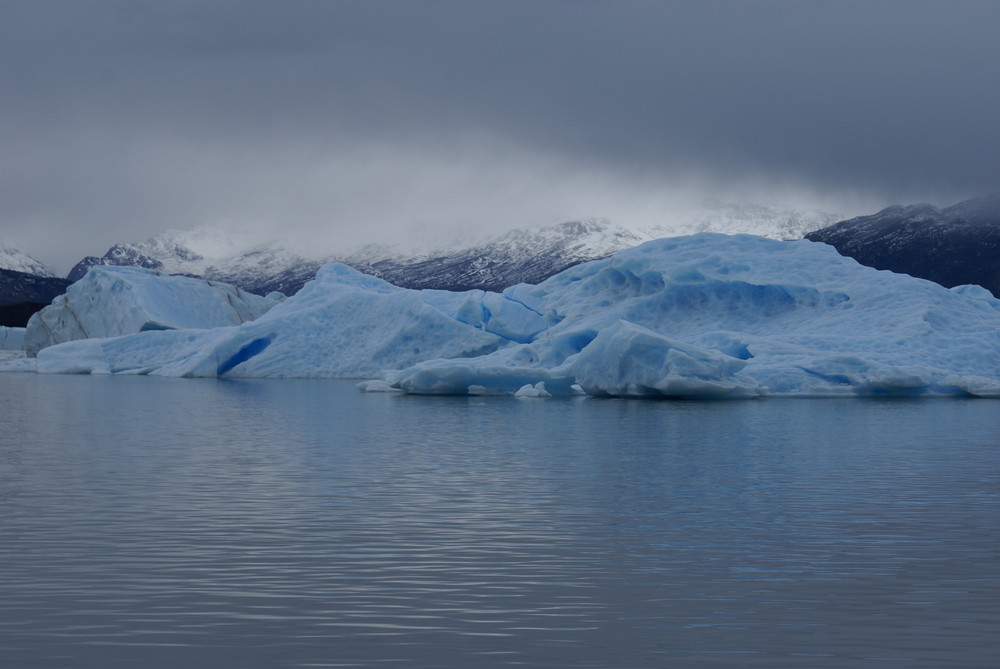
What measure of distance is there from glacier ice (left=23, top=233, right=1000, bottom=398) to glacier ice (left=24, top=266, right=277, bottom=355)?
4.23 meters

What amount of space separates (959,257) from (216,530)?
15487 centimetres

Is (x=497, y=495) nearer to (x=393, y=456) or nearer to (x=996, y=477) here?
(x=393, y=456)

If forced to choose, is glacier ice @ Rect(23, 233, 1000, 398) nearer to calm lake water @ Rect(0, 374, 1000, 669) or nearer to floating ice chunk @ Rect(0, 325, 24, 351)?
calm lake water @ Rect(0, 374, 1000, 669)

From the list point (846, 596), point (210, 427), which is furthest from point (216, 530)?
point (210, 427)

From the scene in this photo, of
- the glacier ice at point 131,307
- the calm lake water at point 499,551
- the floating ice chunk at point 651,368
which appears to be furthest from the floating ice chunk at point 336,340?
the calm lake water at point 499,551

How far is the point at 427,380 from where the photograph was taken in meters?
29.4

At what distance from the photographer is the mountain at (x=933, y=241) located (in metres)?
147

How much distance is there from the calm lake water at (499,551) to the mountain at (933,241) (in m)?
133

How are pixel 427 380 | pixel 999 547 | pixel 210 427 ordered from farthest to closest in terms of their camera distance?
pixel 427 380 → pixel 210 427 → pixel 999 547

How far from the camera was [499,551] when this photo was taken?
7.95 meters

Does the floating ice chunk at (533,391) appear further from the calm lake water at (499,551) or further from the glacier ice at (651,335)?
the calm lake water at (499,551)

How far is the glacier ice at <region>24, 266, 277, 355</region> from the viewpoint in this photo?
160 ft

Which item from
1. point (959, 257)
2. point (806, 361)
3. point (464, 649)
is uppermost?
point (959, 257)

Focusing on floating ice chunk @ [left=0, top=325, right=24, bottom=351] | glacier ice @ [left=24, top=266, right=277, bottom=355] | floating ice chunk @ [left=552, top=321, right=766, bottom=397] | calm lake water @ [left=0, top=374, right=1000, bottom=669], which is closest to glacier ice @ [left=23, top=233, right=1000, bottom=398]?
floating ice chunk @ [left=552, top=321, right=766, bottom=397]
